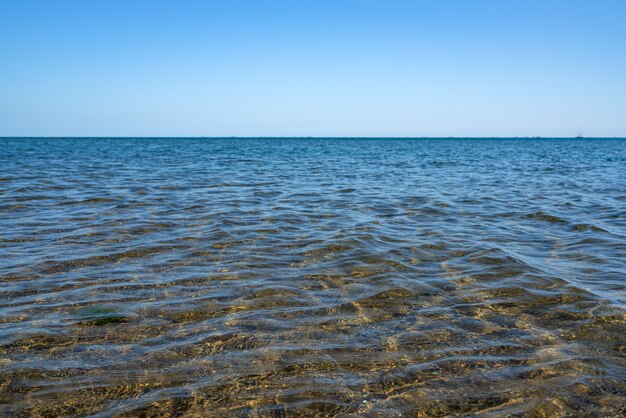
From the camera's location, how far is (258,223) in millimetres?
9695

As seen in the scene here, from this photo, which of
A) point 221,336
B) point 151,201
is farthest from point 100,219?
point 221,336

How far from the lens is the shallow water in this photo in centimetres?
337

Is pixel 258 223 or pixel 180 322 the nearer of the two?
pixel 180 322

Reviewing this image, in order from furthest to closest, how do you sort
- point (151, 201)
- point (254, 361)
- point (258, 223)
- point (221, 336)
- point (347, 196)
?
point (347, 196) < point (151, 201) < point (258, 223) < point (221, 336) < point (254, 361)

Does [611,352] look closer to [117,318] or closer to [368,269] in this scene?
[368,269]

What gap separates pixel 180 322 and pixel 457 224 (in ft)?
22.6

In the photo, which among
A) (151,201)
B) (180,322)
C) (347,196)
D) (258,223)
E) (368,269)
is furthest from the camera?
(347,196)

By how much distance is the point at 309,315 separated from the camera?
4852mm

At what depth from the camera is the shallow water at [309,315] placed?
3373mm

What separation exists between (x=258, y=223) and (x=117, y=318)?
5.16 meters

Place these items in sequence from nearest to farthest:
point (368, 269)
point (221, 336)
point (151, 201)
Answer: point (221, 336) < point (368, 269) < point (151, 201)

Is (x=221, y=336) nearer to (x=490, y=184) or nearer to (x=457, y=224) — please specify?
(x=457, y=224)

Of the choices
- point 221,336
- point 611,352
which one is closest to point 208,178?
point 221,336

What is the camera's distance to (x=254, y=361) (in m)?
3.86
